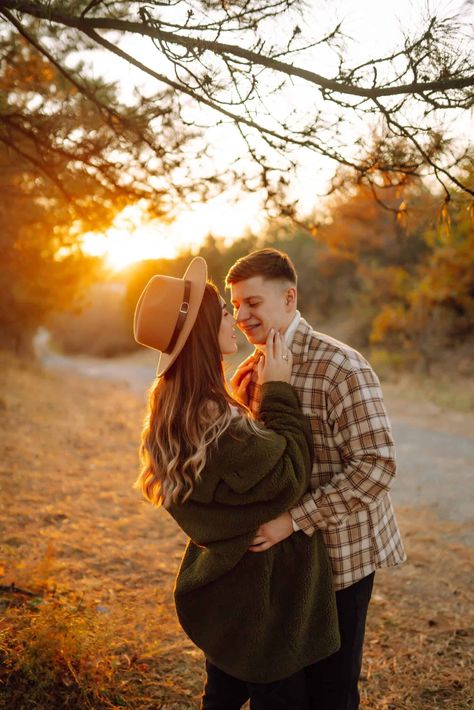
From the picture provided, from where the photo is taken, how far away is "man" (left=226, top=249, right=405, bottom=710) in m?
1.98

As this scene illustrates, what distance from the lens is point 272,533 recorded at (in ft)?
6.43

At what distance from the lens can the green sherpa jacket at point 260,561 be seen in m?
1.86

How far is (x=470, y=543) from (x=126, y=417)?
308 inches

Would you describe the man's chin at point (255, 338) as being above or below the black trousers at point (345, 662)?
above

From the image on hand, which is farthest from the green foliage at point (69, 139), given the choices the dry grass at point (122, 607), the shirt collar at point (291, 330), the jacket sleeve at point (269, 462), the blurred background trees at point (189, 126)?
the dry grass at point (122, 607)

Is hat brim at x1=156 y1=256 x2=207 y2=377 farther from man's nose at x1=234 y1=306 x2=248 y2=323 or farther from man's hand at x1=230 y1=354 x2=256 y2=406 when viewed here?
man's hand at x1=230 y1=354 x2=256 y2=406

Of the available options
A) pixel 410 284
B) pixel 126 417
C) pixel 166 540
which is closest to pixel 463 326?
pixel 410 284

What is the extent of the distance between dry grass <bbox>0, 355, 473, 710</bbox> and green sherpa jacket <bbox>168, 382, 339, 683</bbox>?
97cm

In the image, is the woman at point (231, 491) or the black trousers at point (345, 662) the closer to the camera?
the woman at point (231, 491)

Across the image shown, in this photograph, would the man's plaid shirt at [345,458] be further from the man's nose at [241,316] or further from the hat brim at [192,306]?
the hat brim at [192,306]

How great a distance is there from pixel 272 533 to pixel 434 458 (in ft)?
20.8

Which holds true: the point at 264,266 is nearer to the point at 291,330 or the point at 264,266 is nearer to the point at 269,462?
the point at 291,330

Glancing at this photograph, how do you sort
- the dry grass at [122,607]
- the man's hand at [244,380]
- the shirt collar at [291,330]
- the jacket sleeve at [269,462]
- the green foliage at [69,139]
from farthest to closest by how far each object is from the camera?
the green foliage at [69,139] < the dry grass at [122,607] < the man's hand at [244,380] < the shirt collar at [291,330] < the jacket sleeve at [269,462]

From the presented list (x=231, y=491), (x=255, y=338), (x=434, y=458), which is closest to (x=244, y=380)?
(x=255, y=338)
